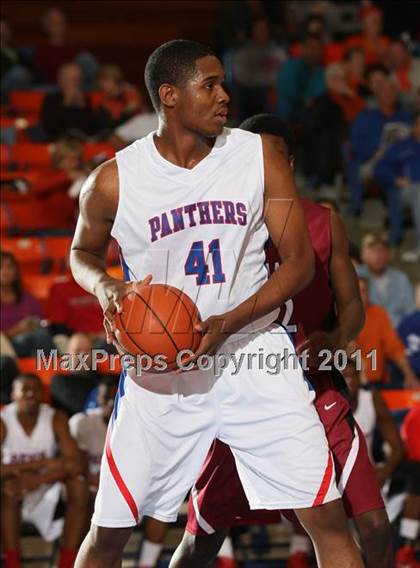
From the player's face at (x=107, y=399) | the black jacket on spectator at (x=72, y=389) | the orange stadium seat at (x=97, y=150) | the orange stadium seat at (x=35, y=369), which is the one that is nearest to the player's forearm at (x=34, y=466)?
the player's face at (x=107, y=399)

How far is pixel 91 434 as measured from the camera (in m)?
7.29

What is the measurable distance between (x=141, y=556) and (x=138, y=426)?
9.91 feet

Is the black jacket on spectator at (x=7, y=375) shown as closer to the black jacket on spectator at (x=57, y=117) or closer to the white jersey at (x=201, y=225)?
the white jersey at (x=201, y=225)

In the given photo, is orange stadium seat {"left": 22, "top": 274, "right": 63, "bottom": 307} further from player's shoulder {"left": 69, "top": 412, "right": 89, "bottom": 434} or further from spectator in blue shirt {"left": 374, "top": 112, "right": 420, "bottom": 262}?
spectator in blue shirt {"left": 374, "top": 112, "right": 420, "bottom": 262}

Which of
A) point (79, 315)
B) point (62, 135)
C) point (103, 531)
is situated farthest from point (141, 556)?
point (62, 135)

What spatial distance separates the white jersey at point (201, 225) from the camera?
4.06 m

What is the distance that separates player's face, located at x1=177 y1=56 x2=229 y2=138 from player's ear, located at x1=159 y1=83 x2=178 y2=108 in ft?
0.08

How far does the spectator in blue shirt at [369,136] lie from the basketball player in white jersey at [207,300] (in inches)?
265

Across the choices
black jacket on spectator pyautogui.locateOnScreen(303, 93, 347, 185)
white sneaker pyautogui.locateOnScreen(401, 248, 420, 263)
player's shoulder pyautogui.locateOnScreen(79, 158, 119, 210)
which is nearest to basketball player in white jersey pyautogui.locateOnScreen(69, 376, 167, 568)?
player's shoulder pyautogui.locateOnScreen(79, 158, 119, 210)

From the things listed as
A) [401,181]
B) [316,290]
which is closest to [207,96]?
[316,290]

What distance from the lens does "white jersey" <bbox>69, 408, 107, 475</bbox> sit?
7.29 meters

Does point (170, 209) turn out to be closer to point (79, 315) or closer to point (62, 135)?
point (79, 315)

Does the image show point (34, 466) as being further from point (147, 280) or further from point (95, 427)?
point (147, 280)

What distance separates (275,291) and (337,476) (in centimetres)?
85
